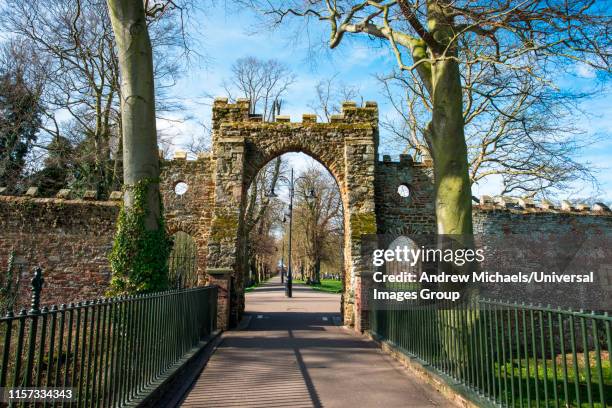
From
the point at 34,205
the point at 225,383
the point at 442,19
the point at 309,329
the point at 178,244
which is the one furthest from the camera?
the point at 178,244

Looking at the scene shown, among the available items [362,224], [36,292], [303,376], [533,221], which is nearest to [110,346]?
[36,292]

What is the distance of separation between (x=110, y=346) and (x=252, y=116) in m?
10.3

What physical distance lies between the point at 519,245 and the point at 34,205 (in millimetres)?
16965

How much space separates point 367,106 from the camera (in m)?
14.5

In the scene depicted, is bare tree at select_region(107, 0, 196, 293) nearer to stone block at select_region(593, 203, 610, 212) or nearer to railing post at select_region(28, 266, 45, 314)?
railing post at select_region(28, 266, 45, 314)

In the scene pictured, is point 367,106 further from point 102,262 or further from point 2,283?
point 2,283

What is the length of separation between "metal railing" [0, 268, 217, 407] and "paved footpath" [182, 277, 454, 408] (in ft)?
2.20

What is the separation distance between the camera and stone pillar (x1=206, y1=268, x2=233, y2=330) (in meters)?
11.4

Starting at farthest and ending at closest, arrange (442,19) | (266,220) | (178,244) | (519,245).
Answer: (266,220) < (178,244) < (519,245) < (442,19)

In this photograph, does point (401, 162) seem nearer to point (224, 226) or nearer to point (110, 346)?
point (224, 226)

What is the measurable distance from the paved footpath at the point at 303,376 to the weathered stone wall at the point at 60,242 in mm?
6149

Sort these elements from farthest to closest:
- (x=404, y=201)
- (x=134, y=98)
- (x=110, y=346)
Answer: (x=404, y=201) → (x=134, y=98) → (x=110, y=346)

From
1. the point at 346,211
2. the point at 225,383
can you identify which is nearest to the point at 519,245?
the point at 346,211

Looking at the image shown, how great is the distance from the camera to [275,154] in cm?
1348
